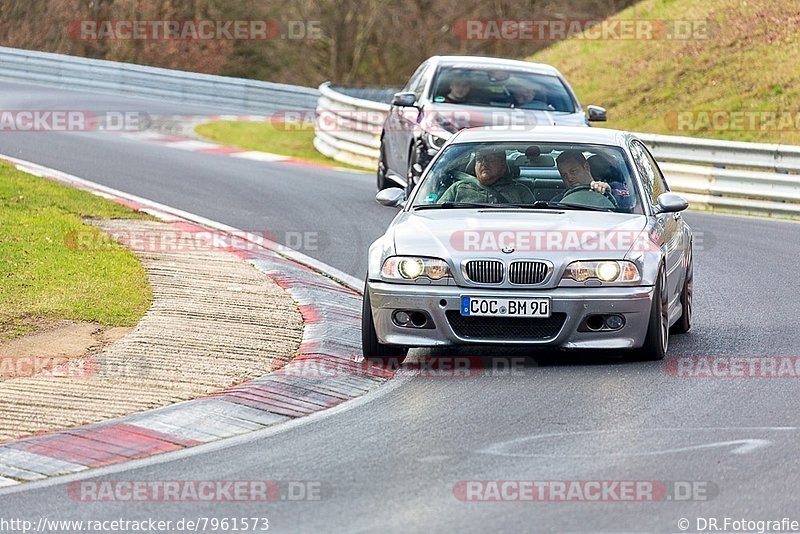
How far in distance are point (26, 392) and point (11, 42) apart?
45.8 meters

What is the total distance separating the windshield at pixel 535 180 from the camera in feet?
33.3

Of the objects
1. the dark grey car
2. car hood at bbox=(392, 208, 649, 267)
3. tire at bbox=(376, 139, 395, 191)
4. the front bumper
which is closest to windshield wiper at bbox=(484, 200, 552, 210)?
car hood at bbox=(392, 208, 649, 267)

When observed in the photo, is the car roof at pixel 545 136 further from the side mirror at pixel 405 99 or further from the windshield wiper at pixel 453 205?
the side mirror at pixel 405 99

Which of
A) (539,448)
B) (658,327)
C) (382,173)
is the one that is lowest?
(382,173)

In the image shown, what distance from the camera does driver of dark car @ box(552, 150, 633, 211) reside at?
10180 millimetres

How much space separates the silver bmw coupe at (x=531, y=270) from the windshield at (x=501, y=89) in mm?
6894

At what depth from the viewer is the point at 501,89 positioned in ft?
56.6

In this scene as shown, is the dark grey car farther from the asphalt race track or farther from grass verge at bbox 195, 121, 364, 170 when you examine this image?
grass verge at bbox 195, 121, 364, 170

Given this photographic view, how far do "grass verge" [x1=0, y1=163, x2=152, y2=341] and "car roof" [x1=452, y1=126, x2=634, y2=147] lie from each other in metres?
2.77

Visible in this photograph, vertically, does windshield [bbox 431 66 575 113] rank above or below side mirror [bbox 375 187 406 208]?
above

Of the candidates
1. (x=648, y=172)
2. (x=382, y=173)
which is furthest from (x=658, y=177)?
(x=382, y=173)

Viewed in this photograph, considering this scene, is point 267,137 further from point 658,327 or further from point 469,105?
point 658,327

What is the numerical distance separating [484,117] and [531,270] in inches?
306

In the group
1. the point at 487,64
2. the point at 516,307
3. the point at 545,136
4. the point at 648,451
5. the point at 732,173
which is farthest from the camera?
the point at 732,173
